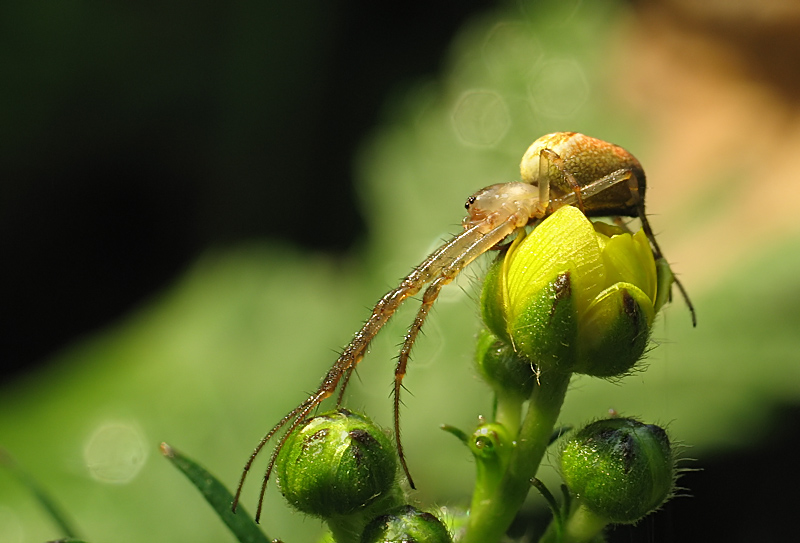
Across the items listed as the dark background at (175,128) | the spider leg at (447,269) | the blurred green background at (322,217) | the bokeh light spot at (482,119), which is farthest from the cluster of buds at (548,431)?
the dark background at (175,128)

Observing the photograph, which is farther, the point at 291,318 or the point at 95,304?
the point at 95,304

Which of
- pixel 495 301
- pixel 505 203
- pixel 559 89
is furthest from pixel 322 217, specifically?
pixel 495 301

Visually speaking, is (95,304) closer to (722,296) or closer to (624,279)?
(722,296)

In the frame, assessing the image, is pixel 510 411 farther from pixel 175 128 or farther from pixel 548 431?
pixel 175 128

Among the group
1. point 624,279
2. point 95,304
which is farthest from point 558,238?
point 95,304

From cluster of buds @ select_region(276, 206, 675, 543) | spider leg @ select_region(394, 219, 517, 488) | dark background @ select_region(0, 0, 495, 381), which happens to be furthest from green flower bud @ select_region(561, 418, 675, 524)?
dark background @ select_region(0, 0, 495, 381)
